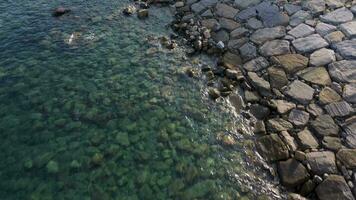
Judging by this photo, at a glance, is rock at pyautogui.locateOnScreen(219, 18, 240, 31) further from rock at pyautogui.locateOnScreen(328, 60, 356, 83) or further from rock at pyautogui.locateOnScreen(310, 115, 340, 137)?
rock at pyautogui.locateOnScreen(310, 115, 340, 137)

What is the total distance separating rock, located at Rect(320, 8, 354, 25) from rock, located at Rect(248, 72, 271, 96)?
11.4 feet

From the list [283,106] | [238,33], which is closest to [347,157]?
[283,106]

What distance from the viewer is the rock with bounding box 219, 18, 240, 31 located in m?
12.9

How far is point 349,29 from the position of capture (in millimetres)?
11484

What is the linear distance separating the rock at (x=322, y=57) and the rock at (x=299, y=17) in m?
1.69

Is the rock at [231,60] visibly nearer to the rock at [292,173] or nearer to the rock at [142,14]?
the rock at [292,173]

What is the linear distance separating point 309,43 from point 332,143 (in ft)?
13.1

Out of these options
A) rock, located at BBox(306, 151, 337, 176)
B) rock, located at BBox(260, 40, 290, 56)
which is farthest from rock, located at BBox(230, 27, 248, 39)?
rock, located at BBox(306, 151, 337, 176)

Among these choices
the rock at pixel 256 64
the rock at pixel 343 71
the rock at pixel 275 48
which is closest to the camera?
the rock at pixel 343 71

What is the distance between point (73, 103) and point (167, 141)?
323 cm

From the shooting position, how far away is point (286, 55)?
11.3 meters

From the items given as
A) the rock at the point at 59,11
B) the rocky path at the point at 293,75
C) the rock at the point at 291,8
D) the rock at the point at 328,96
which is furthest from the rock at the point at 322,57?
the rock at the point at 59,11

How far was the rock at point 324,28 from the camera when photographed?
11.6m

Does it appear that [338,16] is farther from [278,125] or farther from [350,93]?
[278,125]
